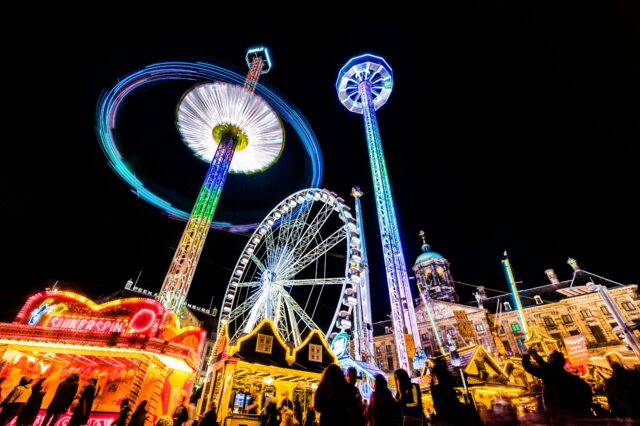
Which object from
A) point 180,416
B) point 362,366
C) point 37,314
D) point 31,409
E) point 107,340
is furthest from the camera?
point 362,366

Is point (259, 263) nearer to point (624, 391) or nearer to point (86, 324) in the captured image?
point (86, 324)

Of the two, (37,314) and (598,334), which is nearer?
(37,314)

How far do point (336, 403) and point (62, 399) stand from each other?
7.00 m

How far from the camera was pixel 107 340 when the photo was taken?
31.9 ft

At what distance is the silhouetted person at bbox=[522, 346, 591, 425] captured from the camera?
3.36 metres

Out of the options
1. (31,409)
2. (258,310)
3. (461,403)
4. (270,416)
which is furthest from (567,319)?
(31,409)

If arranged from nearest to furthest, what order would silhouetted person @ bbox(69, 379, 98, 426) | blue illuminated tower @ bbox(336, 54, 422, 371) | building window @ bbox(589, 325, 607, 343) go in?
silhouetted person @ bbox(69, 379, 98, 426), blue illuminated tower @ bbox(336, 54, 422, 371), building window @ bbox(589, 325, 607, 343)

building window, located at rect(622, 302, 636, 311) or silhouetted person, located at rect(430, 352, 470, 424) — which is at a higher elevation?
building window, located at rect(622, 302, 636, 311)

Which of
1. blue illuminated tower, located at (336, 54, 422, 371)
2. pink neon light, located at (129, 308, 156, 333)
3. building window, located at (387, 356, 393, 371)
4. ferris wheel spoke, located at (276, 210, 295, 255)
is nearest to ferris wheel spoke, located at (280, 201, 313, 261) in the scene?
ferris wheel spoke, located at (276, 210, 295, 255)

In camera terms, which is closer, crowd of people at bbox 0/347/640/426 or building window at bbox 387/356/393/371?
crowd of people at bbox 0/347/640/426

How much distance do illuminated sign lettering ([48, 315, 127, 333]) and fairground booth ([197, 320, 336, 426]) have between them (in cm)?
461

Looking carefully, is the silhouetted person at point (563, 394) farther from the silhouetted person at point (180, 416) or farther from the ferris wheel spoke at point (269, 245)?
the ferris wheel spoke at point (269, 245)

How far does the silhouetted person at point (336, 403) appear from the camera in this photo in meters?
3.25

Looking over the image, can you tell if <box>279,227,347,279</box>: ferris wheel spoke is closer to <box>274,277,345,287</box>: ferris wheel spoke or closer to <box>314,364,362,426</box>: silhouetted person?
<box>274,277,345,287</box>: ferris wheel spoke
